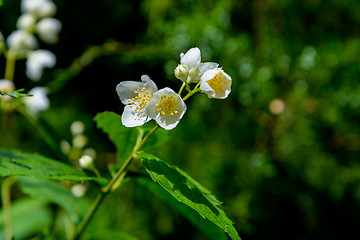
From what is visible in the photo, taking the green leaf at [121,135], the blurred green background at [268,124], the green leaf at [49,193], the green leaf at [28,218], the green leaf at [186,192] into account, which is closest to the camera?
the green leaf at [186,192]

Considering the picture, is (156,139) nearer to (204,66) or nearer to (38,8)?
(204,66)

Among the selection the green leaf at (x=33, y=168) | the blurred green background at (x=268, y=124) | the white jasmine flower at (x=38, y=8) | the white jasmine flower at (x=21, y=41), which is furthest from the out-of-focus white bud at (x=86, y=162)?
the white jasmine flower at (x=38, y=8)

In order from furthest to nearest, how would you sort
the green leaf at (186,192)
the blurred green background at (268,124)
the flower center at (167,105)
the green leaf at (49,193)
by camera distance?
the blurred green background at (268,124)
the green leaf at (49,193)
the flower center at (167,105)
the green leaf at (186,192)

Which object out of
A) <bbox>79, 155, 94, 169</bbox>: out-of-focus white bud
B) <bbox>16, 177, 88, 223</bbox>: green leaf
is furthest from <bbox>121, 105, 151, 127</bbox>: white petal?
<bbox>16, 177, 88, 223</bbox>: green leaf

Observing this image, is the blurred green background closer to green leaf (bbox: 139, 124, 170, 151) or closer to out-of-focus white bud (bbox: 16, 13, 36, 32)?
out-of-focus white bud (bbox: 16, 13, 36, 32)

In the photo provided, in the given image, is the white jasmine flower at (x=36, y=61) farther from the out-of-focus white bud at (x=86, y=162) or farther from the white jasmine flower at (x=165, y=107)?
the white jasmine flower at (x=165, y=107)

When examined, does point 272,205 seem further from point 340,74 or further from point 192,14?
point 192,14
